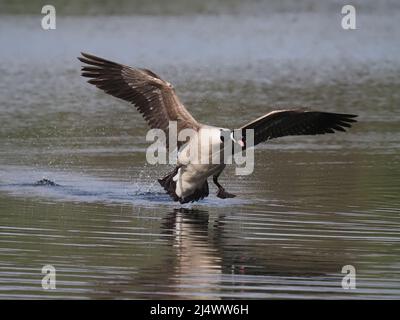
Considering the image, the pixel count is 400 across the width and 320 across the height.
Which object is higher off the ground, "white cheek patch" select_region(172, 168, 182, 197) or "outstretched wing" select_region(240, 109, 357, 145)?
"outstretched wing" select_region(240, 109, 357, 145)

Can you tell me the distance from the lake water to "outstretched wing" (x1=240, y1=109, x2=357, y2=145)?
0.77m

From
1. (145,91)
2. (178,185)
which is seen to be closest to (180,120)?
(145,91)

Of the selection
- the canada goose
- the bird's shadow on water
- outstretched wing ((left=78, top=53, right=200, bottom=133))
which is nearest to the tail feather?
the canada goose

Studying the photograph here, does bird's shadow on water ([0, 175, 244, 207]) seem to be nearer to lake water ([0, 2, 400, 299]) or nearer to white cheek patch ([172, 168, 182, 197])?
lake water ([0, 2, 400, 299])

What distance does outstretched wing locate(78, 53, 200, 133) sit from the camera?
1424 cm

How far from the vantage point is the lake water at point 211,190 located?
10.7m

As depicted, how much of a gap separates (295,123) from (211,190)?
66.1 inches

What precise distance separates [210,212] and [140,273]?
3087 millimetres

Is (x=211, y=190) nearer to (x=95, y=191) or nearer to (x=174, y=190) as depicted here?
(x=174, y=190)

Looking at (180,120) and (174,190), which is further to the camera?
(180,120)

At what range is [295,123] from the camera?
14.2m

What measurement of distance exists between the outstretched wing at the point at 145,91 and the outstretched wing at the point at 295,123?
815 mm

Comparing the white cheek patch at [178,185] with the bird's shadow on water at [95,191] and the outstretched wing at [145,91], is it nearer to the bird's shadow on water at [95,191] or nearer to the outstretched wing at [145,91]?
the bird's shadow on water at [95,191]

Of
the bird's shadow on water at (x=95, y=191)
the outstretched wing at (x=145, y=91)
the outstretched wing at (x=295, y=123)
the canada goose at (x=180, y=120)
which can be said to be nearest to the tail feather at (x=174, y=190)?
the canada goose at (x=180, y=120)
